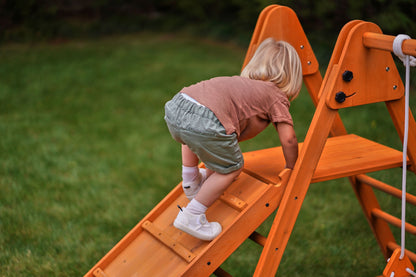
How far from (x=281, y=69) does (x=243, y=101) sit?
26 cm

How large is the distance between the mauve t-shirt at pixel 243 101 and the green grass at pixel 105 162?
1288 mm

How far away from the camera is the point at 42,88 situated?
Answer: 22.3 feet

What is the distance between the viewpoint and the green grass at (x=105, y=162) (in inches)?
130

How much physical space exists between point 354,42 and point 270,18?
0.71 meters

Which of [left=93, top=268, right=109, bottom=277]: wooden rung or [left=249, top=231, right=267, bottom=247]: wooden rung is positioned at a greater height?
[left=249, top=231, right=267, bottom=247]: wooden rung

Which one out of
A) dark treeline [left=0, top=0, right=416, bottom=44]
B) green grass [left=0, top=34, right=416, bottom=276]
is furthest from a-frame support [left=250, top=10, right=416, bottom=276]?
dark treeline [left=0, top=0, right=416, bottom=44]

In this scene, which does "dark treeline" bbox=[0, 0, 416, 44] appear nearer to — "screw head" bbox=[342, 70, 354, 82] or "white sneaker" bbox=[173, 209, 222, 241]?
"screw head" bbox=[342, 70, 354, 82]

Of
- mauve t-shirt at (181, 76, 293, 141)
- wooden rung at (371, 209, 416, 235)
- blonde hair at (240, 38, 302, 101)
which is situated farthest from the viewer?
wooden rung at (371, 209, 416, 235)

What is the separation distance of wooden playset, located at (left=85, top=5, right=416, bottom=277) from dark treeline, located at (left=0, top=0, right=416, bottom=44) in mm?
4490

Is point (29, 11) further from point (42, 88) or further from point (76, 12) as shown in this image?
point (42, 88)

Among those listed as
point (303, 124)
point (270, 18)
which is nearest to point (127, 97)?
point (303, 124)

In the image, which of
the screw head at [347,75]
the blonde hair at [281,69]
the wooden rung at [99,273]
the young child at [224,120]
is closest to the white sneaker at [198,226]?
the young child at [224,120]

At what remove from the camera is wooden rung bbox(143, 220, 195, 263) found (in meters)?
2.23

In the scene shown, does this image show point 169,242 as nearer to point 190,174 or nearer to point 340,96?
point 190,174
